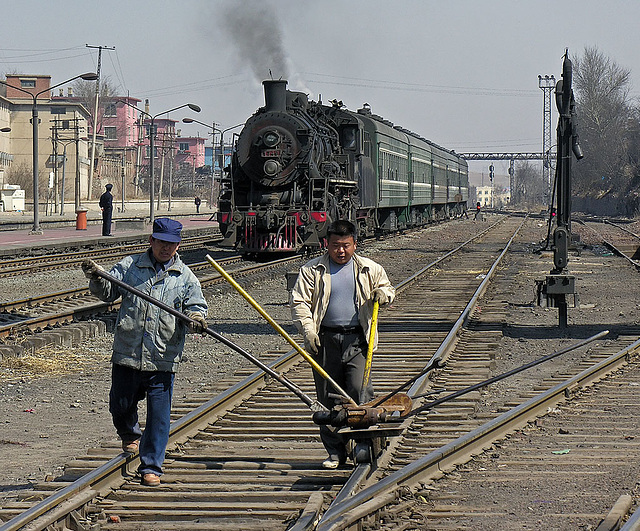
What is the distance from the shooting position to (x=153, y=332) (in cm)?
621

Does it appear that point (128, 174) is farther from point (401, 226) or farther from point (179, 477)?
point (179, 477)

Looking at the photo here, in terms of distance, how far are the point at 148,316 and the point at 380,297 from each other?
1450 millimetres

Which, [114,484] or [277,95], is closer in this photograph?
[114,484]

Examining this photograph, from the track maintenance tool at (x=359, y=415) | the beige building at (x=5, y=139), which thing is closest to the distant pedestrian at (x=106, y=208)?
the track maintenance tool at (x=359, y=415)

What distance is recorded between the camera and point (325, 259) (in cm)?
671

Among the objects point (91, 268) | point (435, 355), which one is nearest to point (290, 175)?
point (435, 355)

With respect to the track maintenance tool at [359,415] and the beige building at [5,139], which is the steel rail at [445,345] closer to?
the track maintenance tool at [359,415]

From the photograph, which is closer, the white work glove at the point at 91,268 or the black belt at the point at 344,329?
the white work glove at the point at 91,268

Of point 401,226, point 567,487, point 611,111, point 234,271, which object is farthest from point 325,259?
point 611,111

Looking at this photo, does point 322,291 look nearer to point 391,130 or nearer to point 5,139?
point 391,130

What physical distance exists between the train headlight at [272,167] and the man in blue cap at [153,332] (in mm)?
17743

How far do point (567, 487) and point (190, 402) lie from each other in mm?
3559

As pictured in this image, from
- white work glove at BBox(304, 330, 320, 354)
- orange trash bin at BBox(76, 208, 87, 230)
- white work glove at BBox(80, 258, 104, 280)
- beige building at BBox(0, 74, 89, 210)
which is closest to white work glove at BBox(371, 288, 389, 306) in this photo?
white work glove at BBox(304, 330, 320, 354)

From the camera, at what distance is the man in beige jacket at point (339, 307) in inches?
257
